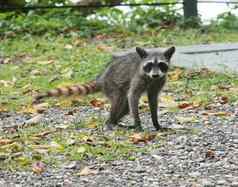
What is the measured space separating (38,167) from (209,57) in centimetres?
507

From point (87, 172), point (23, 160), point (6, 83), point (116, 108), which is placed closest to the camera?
point (87, 172)

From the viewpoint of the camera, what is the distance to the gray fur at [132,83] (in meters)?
6.49

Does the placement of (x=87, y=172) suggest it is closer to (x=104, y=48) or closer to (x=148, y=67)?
(x=148, y=67)

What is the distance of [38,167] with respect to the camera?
17.5 ft

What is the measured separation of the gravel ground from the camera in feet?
16.3

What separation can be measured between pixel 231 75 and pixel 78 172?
12.9 feet

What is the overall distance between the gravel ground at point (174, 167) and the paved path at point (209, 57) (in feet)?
9.45

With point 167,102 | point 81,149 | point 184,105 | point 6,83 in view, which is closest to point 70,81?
point 6,83

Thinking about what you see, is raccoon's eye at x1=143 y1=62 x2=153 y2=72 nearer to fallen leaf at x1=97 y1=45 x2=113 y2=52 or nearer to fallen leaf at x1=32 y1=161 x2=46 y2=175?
fallen leaf at x1=32 y1=161 x2=46 y2=175

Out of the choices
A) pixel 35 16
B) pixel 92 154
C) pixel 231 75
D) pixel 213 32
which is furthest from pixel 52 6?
pixel 92 154

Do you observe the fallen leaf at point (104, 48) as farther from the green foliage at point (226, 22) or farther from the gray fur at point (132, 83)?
the gray fur at point (132, 83)

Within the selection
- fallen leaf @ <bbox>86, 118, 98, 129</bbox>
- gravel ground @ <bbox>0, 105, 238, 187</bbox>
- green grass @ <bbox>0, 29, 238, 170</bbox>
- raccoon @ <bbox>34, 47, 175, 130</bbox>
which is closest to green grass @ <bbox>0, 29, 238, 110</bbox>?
green grass @ <bbox>0, 29, 238, 170</bbox>

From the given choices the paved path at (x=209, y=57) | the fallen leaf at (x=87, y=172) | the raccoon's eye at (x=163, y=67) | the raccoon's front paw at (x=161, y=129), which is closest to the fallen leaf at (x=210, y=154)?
the fallen leaf at (x=87, y=172)

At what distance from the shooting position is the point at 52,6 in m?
13.1
